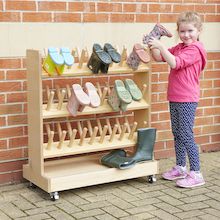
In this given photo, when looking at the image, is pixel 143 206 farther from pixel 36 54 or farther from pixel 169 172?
pixel 36 54

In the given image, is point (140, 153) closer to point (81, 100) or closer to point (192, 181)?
point (192, 181)

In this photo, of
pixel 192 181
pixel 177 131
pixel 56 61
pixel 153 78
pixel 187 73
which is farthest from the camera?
pixel 153 78

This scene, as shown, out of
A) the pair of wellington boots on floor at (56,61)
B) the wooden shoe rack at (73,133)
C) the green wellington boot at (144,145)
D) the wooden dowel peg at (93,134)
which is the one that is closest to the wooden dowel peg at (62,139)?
the wooden shoe rack at (73,133)

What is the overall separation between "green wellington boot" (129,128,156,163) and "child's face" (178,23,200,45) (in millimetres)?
868

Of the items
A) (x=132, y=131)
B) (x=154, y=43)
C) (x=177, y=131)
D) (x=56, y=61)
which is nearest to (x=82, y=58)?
(x=56, y=61)

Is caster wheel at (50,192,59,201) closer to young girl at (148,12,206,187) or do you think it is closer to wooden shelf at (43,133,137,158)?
wooden shelf at (43,133,137,158)

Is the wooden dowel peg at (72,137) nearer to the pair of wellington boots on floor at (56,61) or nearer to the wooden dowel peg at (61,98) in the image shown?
the wooden dowel peg at (61,98)

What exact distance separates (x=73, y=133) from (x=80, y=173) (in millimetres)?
348

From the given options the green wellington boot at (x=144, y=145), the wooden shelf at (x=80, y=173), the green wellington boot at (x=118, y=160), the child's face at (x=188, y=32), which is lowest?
the wooden shelf at (x=80, y=173)

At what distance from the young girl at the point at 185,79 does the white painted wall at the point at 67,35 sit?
0.55m

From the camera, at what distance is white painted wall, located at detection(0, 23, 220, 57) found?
4.86 m

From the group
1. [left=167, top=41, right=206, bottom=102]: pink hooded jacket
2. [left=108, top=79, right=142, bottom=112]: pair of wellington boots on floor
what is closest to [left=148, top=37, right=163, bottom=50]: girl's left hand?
[left=167, top=41, right=206, bottom=102]: pink hooded jacket

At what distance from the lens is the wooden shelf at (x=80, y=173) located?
4625 mm

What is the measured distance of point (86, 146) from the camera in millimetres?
4906
